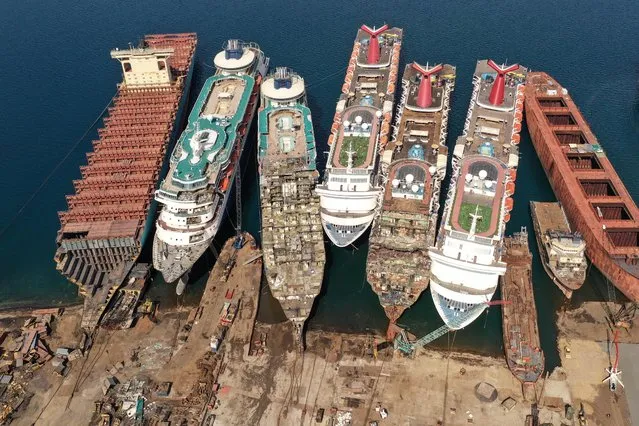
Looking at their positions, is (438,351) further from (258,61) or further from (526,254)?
(258,61)

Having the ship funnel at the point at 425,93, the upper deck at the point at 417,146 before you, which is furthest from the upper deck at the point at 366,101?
the ship funnel at the point at 425,93

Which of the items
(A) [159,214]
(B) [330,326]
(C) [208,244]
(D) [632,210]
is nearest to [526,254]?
(D) [632,210]

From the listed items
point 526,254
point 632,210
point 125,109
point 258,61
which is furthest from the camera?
point 258,61

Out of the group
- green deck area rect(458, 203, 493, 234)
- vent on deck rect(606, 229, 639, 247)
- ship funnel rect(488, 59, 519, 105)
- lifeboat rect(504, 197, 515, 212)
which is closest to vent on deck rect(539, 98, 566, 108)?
ship funnel rect(488, 59, 519, 105)

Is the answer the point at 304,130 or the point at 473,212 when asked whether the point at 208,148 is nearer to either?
the point at 304,130

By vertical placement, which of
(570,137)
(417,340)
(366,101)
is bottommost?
(417,340)

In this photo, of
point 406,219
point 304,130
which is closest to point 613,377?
point 406,219

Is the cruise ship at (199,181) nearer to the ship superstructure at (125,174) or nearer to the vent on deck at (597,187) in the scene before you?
the ship superstructure at (125,174)

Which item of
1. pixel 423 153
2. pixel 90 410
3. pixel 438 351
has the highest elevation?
pixel 423 153

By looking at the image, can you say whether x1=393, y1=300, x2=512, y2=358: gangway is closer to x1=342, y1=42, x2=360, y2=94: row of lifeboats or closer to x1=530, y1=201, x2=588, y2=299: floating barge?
x1=530, y1=201, x2=588, y2=299: floating barge
